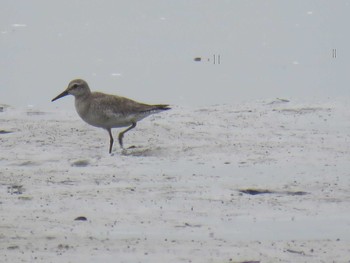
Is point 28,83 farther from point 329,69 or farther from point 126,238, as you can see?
point 126,238

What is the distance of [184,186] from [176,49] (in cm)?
760

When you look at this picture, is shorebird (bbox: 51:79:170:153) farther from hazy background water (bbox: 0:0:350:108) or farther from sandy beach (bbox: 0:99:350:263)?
hazy background water (bbox: 0:0:350:108)

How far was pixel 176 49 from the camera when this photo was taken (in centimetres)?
1606

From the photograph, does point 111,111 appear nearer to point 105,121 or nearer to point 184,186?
point 105,121

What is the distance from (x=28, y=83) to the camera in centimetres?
1422

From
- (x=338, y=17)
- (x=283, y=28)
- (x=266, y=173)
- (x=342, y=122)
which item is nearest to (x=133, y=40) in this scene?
(x=283, y=28)

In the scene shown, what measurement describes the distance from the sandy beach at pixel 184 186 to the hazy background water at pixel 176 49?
118 centimetres

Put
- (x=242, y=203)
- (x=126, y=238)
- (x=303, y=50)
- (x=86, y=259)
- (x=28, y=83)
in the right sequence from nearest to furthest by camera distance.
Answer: (x=86, y=259)
(x=126, y=238)
(x=242, y=203)
(x=28, y=83)
(x=303, y=50)

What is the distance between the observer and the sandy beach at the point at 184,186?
22.1 feet

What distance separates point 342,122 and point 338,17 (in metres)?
6.95

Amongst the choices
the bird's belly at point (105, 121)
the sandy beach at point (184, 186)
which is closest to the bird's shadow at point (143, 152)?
the sandy beach at point (184, 186)

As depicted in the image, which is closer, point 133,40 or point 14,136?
point 14,136

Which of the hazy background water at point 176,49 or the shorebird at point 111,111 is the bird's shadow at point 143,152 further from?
the hazy background water at point 176,49

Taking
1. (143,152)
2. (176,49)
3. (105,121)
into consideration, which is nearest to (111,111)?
(105,121)
